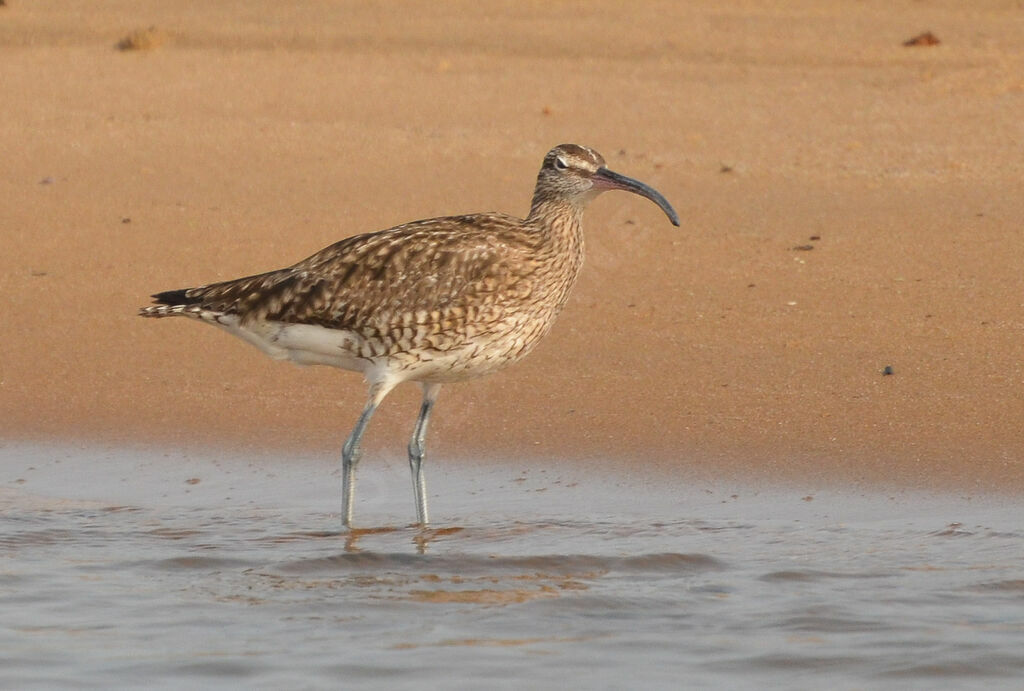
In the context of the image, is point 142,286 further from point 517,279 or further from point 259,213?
point 517,279

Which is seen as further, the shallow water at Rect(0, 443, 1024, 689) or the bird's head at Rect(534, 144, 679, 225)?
the bird's head at Rect(534, 144, 679, 225)

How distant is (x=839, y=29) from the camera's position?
20.7 metres

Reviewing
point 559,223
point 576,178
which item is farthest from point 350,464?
point 576,178

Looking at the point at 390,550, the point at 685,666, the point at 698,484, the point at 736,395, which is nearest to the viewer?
the point at 685,666

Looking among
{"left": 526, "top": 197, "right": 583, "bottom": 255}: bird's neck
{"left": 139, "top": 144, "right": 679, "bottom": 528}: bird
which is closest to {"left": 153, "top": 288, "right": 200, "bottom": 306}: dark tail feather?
{"left": 139, "top": 144, "right": 679, "bottom": 528}: bird

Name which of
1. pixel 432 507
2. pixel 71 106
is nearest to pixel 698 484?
pixel 432 507

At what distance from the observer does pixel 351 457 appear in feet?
29.1

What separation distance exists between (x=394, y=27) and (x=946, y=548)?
45.0 ft

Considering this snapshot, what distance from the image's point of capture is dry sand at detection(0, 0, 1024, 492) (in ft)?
32.3

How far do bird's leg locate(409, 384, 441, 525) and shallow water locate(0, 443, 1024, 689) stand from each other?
0.42ft

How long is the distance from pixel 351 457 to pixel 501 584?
1.37 m

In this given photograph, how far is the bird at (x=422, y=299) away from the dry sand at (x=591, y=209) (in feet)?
2.42

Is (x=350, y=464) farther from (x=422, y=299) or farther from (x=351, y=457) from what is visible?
(x=422, y=299)

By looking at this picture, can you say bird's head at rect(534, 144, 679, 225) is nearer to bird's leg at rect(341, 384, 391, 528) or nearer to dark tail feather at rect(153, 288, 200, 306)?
bird's leg at rect(341, 384, 391, 528)
